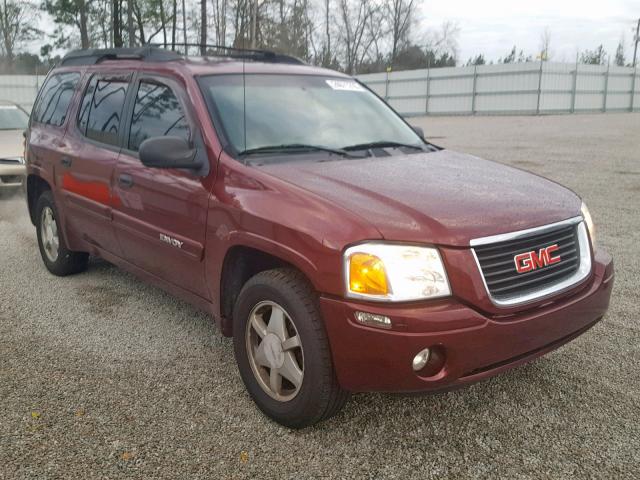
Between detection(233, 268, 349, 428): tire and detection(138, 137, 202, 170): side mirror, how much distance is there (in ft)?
2.54

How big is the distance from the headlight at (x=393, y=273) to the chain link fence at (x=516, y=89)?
32.7 meters

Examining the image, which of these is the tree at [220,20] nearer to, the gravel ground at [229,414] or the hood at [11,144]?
the hood at [11,144]

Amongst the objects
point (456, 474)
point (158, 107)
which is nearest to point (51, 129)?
point (158, 107)

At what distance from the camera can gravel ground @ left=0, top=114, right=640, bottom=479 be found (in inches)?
106

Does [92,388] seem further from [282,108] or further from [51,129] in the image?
[51,129]

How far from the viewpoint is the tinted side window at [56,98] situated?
5.08 metres

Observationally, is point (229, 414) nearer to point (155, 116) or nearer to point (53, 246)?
point (155, 116)

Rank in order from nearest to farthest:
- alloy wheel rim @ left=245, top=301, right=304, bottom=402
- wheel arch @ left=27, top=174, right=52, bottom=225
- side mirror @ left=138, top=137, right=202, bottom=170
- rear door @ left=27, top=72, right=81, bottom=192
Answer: alloy wheel rim @ left=245, top=301, right=304, bottom=402, side mirror @ left=138, top=137, right=202, bottom=170, rear door @ left=27, top=72, right=81, bottom=192, wheel arch @ left=27, top=174, right=52, bottom=225

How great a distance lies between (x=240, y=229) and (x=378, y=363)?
0.97 m

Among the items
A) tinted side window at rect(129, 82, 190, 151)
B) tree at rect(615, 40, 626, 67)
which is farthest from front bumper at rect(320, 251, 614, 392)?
tree at rect(615, 40, 626, 67)

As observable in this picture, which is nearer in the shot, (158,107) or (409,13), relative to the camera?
(158,107)

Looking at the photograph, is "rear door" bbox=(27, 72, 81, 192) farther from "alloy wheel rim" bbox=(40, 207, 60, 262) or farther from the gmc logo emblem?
the gmc logo emblem

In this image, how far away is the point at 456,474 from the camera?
263 cm

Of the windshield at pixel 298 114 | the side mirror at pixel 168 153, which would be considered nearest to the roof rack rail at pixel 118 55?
the windshield at pixel 298 114
